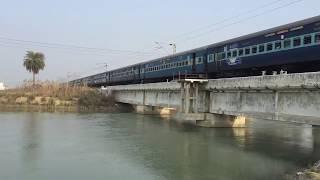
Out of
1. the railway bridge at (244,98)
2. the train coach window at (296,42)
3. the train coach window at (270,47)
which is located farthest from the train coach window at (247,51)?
the train coach window at (296,42)

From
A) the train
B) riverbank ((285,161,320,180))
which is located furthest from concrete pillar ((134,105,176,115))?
riverbank ((285,161,320,180))

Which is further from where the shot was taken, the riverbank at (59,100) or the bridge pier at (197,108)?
the riverbank at (59,100)

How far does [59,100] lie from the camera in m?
77.1

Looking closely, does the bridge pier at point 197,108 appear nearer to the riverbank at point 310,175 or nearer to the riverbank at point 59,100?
the riverbank at point 310,175

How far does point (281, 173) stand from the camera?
21.6m

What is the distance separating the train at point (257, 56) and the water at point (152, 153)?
5048 mm

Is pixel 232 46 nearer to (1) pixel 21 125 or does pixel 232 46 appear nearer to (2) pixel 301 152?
(2) pixel 301 152

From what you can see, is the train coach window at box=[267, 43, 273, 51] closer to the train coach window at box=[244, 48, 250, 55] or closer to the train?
the train

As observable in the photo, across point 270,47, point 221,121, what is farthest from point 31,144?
point 270,47

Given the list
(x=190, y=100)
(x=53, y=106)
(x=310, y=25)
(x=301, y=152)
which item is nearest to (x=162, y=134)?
(x=190, y=100)

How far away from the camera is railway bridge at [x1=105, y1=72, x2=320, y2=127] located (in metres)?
24.3

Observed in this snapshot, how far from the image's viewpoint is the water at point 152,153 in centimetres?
2253

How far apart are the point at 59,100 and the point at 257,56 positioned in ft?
165

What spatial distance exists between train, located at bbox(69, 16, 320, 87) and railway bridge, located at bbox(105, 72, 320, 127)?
1.86m
